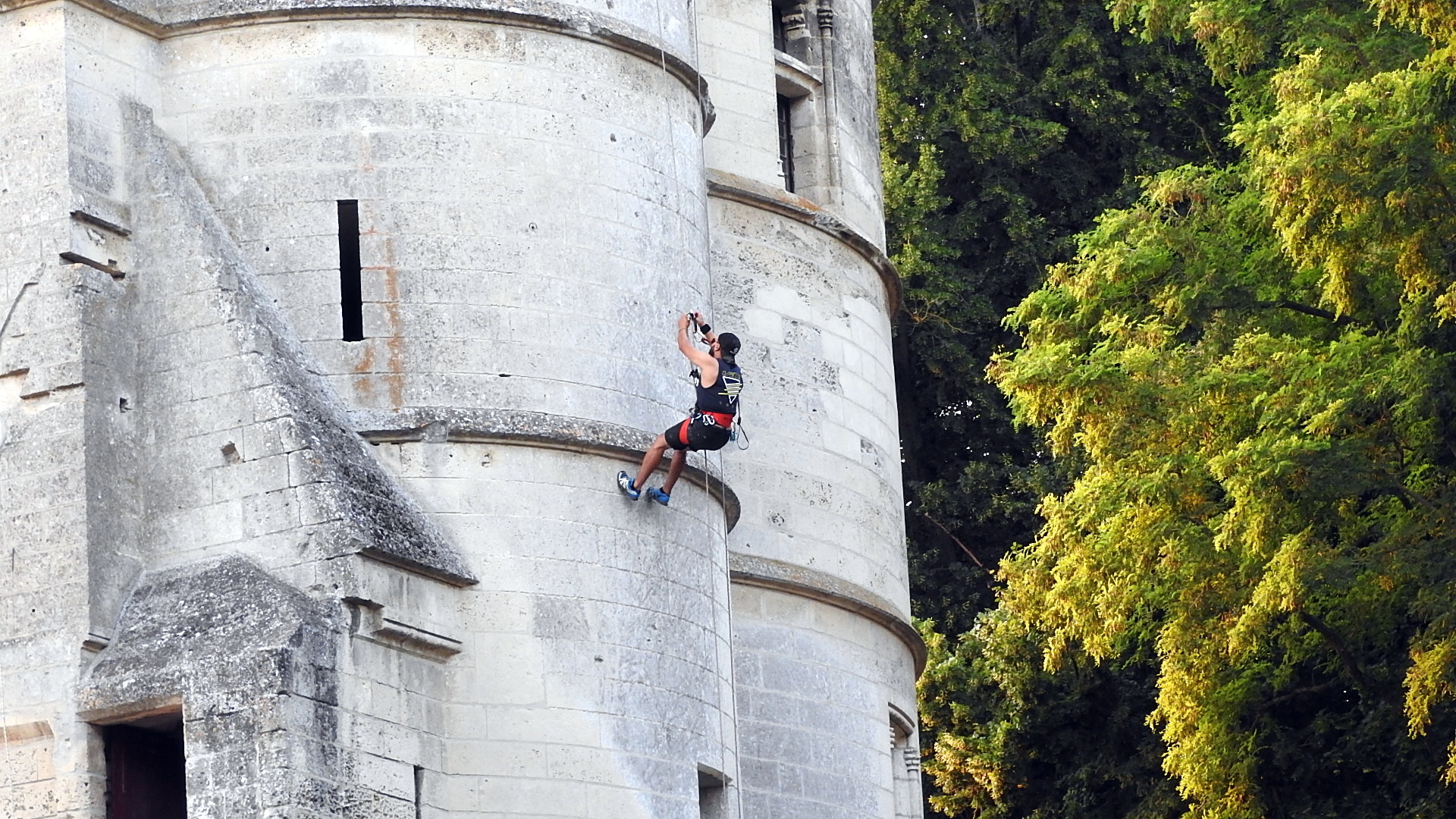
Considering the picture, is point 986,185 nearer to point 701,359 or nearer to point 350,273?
point 701,359

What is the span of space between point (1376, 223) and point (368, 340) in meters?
9.50

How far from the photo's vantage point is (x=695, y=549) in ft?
55.6

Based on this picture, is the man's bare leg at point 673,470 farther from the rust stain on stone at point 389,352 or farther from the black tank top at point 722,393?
the rust stain on stone at point 389,352

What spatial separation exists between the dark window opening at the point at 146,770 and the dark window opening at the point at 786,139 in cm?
813

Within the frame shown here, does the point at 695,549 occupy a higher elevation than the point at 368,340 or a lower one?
lower

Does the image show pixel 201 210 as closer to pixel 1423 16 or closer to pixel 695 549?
pixel 695 549

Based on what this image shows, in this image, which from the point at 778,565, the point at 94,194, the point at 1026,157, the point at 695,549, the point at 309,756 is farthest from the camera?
the point at 1026,157

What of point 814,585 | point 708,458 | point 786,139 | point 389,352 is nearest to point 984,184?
point 786,139

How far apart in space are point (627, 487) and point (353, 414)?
1.60 metres

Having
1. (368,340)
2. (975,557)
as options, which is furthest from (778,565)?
(975,557)

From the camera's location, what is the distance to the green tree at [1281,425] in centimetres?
2253

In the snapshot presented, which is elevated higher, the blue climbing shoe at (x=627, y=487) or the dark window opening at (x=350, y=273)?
the dark window opening at (x=350, y=273)

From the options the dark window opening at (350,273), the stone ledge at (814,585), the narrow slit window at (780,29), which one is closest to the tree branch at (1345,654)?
the stone ledge at (814,585)

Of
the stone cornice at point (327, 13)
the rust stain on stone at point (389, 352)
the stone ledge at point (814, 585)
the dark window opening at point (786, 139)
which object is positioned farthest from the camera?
the dark window opening at point (786, 139)
